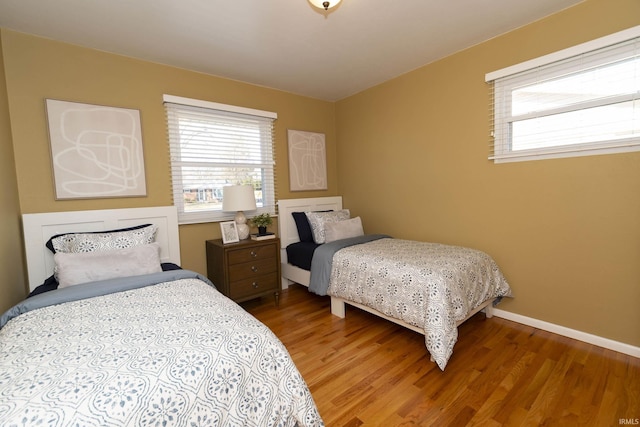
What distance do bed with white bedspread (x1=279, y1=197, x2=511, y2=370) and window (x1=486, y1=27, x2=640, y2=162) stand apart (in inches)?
41.4

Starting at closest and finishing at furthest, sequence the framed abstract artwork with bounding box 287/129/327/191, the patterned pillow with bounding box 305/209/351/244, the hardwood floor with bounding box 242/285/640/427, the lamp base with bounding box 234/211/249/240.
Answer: the hardwood floor with bounding box 242/285/640/427 → the lamp base with bounding box 234/211/249/240 → the patterned pillow with bounding box 305/209/351/244 → the framed abstract artwork with bounding box 287/129/327/191

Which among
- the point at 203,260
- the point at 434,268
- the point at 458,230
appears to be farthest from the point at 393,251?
the point at 203,260

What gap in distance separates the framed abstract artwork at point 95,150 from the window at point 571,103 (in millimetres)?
3293

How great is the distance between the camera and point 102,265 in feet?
6.36

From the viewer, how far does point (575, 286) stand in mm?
2250

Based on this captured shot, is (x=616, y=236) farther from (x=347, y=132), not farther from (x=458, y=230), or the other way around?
(x=347, y=132)

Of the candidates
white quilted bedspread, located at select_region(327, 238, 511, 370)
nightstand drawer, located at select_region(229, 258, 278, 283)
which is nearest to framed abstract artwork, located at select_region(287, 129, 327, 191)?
nightstand drawer, located at select_region(229, 258, 278, 283)

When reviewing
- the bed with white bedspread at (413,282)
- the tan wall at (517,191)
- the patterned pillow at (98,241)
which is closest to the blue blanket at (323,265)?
the bed with white bedspread at (413,282)

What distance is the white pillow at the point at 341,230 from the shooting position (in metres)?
3.15

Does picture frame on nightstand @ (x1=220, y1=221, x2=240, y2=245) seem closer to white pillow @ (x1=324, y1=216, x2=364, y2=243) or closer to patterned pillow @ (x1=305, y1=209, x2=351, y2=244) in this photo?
patterned pillow @ (x1=305, y1=209, x2=351, y2=244)

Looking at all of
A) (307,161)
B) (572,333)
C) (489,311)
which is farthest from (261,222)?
(572,333)

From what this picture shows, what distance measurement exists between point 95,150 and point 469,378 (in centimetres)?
337

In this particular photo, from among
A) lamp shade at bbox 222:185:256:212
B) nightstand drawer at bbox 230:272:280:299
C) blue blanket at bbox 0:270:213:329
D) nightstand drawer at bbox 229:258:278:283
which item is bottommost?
nightstand drawer at bbox 230:272:280:299

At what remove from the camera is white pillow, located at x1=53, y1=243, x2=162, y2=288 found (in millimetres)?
1859
